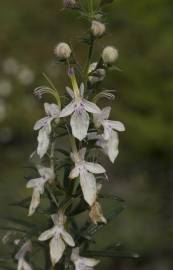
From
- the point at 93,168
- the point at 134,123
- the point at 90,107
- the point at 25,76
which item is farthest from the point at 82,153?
the point at 25,76

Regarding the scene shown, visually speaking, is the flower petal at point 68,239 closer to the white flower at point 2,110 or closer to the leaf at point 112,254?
the leaf at point 112,254

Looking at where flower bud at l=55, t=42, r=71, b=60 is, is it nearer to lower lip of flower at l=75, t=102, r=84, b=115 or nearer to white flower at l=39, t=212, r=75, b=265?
lower lip of flower at l=75, t=102, r=84, b=115

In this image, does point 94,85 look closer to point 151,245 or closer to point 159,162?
point 151,245

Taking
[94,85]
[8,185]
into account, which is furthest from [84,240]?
[8,185]

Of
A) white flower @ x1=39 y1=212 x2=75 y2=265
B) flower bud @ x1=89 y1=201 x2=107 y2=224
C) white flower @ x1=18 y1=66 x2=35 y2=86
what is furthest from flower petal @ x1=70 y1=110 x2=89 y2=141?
white flower @ x1=18 y1=66 x2=35 y2=86

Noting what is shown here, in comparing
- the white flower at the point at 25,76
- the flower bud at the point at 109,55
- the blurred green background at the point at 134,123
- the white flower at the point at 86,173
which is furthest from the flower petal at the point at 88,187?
the white flower at the point at 25,76
